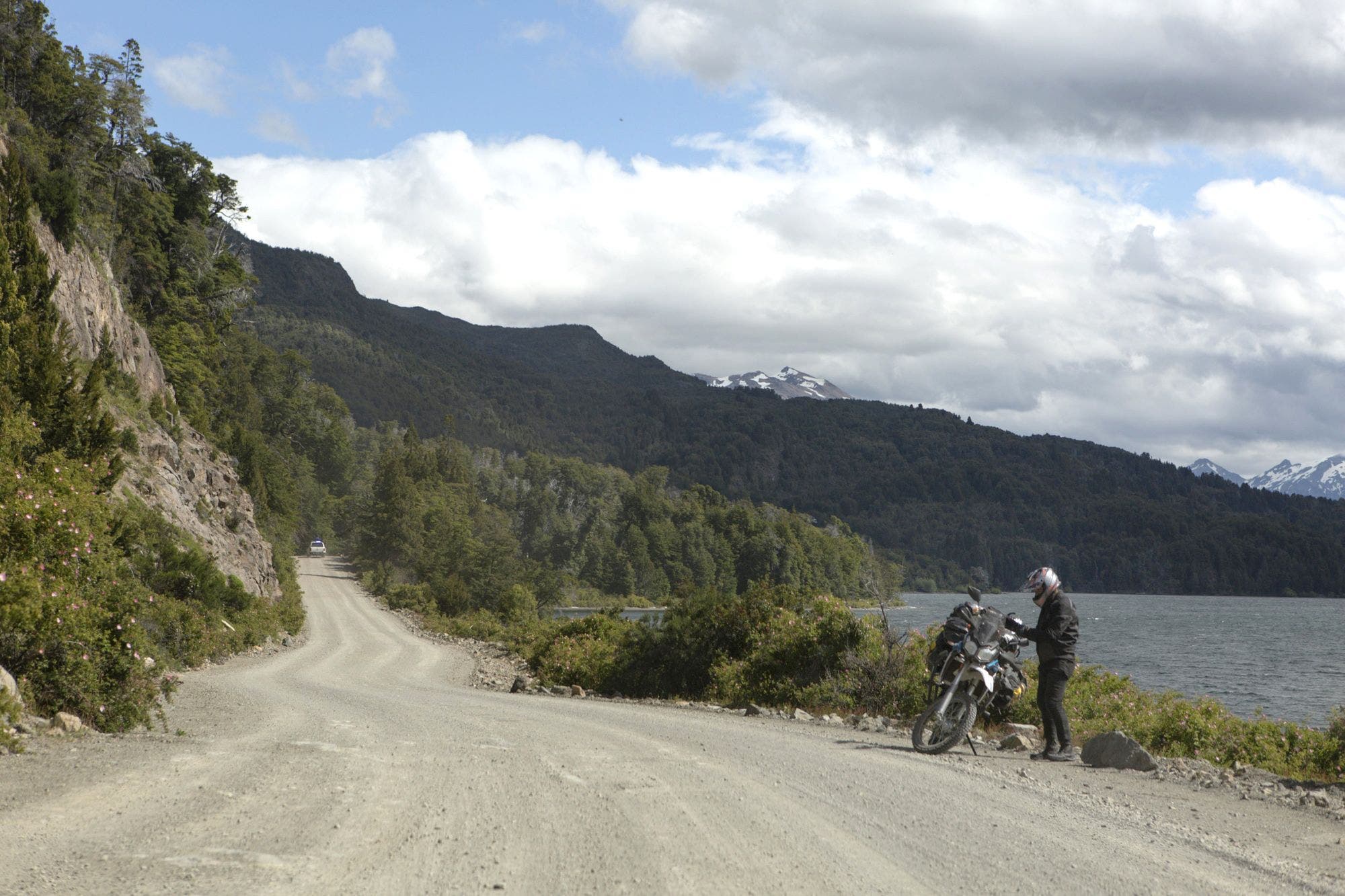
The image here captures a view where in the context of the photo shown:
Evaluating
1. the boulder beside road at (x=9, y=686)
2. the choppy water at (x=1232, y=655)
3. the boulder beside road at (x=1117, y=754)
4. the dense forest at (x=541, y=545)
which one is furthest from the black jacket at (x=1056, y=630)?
the dense forest at (x=541, y=545)

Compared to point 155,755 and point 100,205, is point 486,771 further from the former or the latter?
point 100,205

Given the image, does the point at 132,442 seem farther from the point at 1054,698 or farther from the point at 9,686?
the point at 1054,698

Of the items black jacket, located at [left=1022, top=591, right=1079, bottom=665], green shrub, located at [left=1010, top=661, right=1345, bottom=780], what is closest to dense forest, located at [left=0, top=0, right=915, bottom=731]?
green shrub, located at [left=1010, top=661, right=1345, bottom=780]

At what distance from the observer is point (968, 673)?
38.0 ft

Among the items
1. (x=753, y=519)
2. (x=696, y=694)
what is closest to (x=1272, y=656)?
(x=696, y=694)

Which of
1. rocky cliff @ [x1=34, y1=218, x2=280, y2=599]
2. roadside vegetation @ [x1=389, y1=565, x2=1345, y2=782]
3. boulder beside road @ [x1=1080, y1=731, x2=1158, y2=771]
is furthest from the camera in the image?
rocky cliff @ [x1=34, y1=218, x2=280, y2=599]

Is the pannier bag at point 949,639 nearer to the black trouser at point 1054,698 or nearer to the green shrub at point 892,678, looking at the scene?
the black trouser at point 1054,698

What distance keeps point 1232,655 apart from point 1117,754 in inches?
2376

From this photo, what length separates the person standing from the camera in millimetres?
11789

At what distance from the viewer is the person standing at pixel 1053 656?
11.8 meters

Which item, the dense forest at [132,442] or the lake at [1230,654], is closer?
the dense forest at [132,442]

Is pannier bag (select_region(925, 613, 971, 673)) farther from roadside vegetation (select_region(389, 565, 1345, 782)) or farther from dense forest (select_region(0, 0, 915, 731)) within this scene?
dense forest (select_region(0, 0, 915, 731))

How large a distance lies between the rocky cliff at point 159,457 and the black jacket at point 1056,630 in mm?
30432

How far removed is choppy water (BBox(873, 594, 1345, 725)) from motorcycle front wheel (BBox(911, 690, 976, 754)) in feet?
25.7
